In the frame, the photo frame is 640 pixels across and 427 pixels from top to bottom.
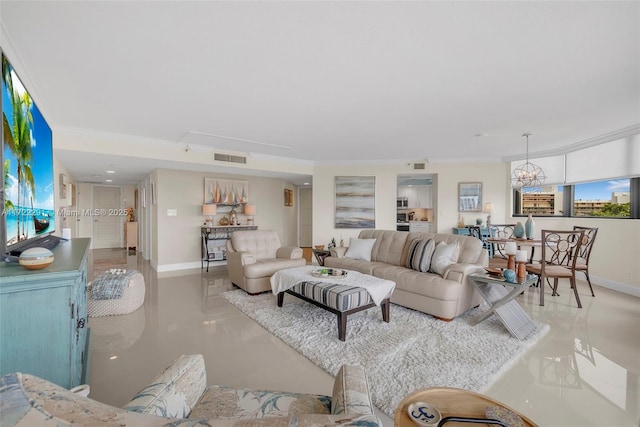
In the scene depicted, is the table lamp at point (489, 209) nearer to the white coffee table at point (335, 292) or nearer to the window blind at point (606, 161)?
the window blind at point (606, 161)

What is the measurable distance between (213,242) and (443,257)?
15.3ft

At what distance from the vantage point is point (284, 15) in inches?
70.9

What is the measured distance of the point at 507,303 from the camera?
9.93 ft

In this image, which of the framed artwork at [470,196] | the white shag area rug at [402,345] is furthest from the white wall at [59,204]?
the framed artwork at [470,196]

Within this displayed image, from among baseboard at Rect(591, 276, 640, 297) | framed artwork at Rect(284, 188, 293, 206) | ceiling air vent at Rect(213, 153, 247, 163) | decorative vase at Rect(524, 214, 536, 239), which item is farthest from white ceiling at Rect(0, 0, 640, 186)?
framed artwork at Rect(284, 188, 293, 206)

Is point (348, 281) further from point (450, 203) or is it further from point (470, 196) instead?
point (470, 196)

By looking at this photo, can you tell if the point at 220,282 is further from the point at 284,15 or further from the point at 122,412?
the point at 122,412

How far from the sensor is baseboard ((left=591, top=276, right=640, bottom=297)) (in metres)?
4.21

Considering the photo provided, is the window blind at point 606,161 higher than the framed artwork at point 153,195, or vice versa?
the window blind at point 606,161

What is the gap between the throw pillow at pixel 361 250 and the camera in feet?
14.9

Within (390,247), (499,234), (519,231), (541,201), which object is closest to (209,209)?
(390,247)

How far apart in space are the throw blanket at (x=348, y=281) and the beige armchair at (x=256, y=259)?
25.2 inches

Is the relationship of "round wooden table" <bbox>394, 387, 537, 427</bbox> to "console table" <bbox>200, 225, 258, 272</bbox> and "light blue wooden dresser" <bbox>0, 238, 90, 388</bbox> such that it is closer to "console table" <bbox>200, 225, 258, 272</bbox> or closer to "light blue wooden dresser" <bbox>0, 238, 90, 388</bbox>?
"light blue wooden dresser" <bbox>0, 238, 90, 388</bbox>

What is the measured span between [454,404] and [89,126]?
16.7 feet
